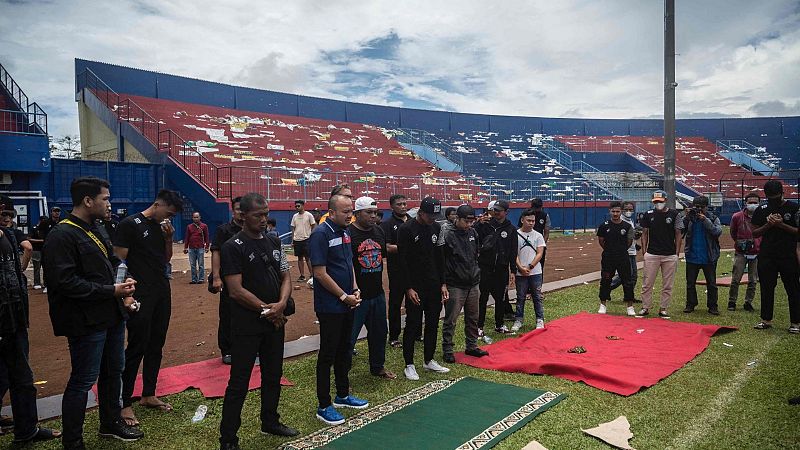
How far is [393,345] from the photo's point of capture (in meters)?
7.00

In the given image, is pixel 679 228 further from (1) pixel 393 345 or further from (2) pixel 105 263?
(2) pixel 105 263

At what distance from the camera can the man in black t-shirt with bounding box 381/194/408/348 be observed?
671cm

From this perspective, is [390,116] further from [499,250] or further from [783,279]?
[783,279]

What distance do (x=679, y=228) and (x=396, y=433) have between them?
612cm

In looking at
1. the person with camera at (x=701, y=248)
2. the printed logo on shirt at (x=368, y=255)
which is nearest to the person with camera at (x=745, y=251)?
the person with camera at (x=701, y=248)

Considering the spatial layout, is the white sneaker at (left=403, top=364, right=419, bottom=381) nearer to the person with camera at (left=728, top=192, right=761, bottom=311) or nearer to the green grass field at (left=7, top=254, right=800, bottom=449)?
the green grass field at (left=7, top=254, right=800, bottom=449)

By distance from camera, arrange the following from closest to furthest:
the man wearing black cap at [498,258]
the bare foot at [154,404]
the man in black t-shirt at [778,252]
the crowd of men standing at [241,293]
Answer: the crowd of men standing at [241,293]
the bare foot at [154,404]
the man in black t-shirt at [778,252]
the man wearing black cap at [498,258]

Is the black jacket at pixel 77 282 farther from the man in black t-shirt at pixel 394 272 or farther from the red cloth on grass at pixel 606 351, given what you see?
the red cloth on grass at pixel 606 351

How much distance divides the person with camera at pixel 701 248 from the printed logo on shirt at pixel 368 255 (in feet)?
18.7

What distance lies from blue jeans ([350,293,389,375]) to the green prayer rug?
0.58 m

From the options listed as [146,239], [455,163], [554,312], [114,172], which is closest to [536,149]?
[455,163]

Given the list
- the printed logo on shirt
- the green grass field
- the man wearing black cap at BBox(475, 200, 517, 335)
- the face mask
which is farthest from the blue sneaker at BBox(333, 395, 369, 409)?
the face mask

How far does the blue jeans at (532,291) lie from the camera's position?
7848 millimetres

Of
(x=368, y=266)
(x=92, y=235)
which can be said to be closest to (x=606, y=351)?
(x=368, y=266)
